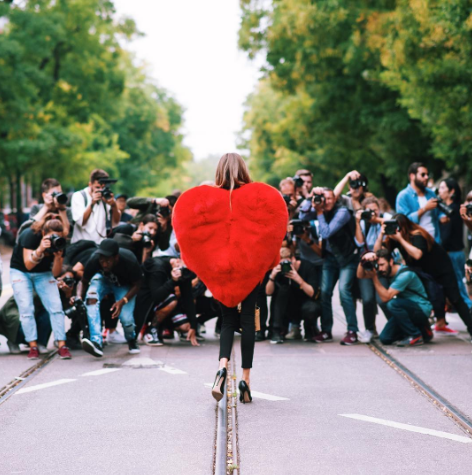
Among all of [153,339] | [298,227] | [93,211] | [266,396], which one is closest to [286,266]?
[298,227]

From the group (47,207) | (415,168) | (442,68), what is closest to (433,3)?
(442,68)

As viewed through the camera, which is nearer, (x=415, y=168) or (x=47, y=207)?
(x=47, y=207)

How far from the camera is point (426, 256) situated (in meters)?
10.2

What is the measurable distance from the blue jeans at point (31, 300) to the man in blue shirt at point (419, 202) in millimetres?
4325

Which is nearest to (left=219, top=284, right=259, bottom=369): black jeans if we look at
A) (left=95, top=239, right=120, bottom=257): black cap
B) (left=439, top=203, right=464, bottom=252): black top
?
(left=95, top=239, right=120, bottom=257): black cap

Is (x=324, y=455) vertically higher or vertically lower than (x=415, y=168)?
lower

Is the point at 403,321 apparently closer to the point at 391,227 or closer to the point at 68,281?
the point at 391,227

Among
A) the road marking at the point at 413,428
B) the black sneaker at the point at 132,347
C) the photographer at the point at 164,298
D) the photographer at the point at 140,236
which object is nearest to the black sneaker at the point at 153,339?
the photographer at the point at 164,298

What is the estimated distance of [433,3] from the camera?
1672cm

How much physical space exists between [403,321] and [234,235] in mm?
3668

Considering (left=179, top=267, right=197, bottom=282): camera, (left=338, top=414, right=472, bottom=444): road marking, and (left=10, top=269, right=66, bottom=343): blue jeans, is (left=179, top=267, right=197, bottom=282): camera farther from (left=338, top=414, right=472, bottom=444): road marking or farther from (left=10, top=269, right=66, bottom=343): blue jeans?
(left=338, top=414, right=472, bottom=444): road marking

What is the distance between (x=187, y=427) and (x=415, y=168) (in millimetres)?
5851

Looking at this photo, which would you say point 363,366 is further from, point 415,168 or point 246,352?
point 415,168

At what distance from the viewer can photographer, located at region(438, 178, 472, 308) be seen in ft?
37.7
